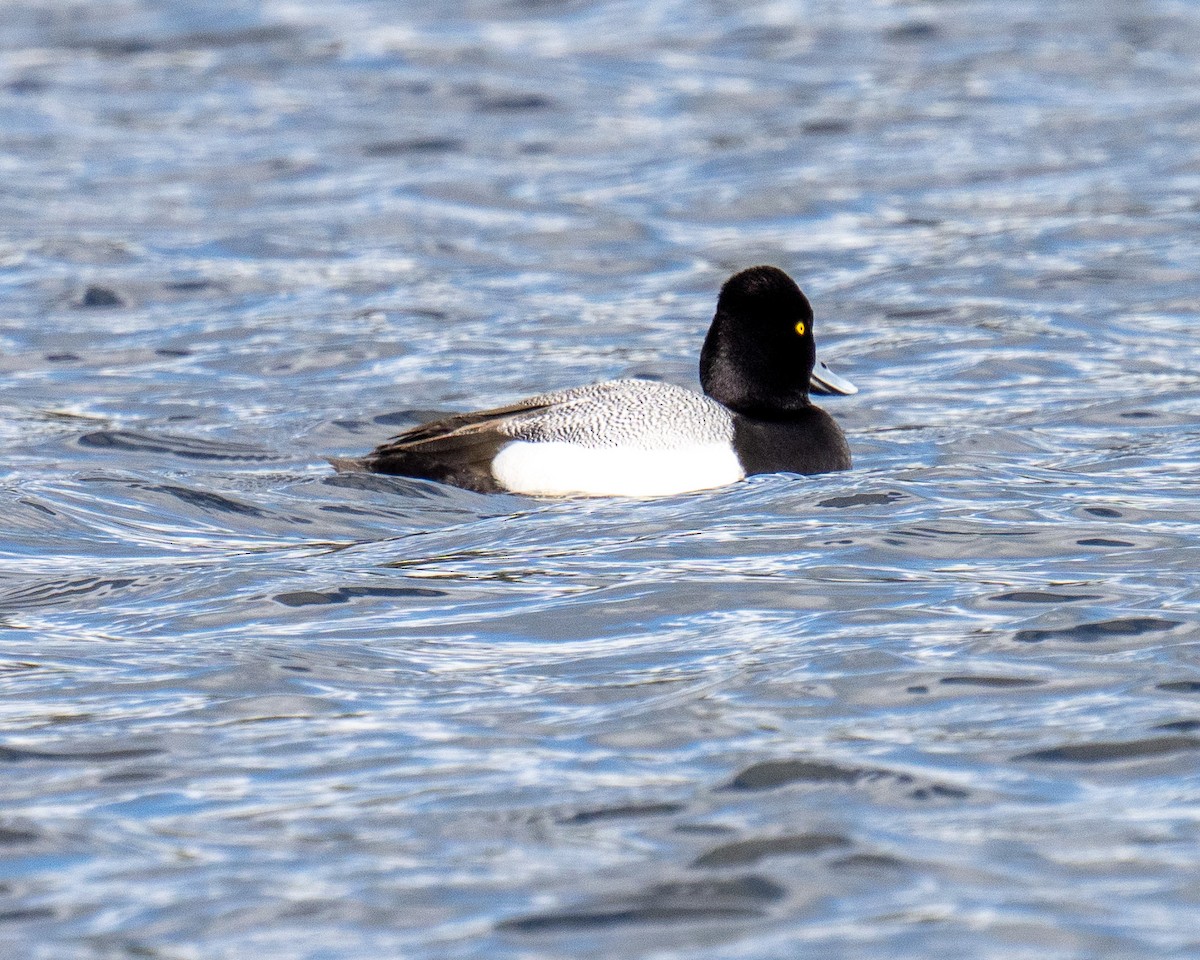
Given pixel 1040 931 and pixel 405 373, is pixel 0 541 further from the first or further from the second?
pixel 1040 931

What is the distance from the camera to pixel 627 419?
7.99 metres

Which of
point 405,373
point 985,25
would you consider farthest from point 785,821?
point 985,25

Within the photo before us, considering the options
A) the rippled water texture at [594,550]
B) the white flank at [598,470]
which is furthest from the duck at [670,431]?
the rippled water texture at [594,550]

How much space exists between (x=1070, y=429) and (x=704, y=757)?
4.69 meters

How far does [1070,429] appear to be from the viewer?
9.23 metres

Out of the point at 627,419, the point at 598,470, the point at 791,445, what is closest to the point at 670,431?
the point at 627,419

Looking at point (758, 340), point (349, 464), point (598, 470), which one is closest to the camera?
A: point (598, 470)

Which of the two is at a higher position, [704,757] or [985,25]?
[985,25]

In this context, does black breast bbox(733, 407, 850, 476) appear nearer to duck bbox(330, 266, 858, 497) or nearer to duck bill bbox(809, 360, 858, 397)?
duck bbox(330, 266, 858, 497)

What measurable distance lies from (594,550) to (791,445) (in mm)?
1350

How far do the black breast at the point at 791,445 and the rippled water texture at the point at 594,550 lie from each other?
0.31ft

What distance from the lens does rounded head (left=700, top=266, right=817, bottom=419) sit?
8.41m

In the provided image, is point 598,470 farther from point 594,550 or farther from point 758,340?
point 758,340

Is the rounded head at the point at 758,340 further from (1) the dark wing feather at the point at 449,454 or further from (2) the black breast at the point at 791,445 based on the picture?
(1) the dark wing feather at the point at 449,454
